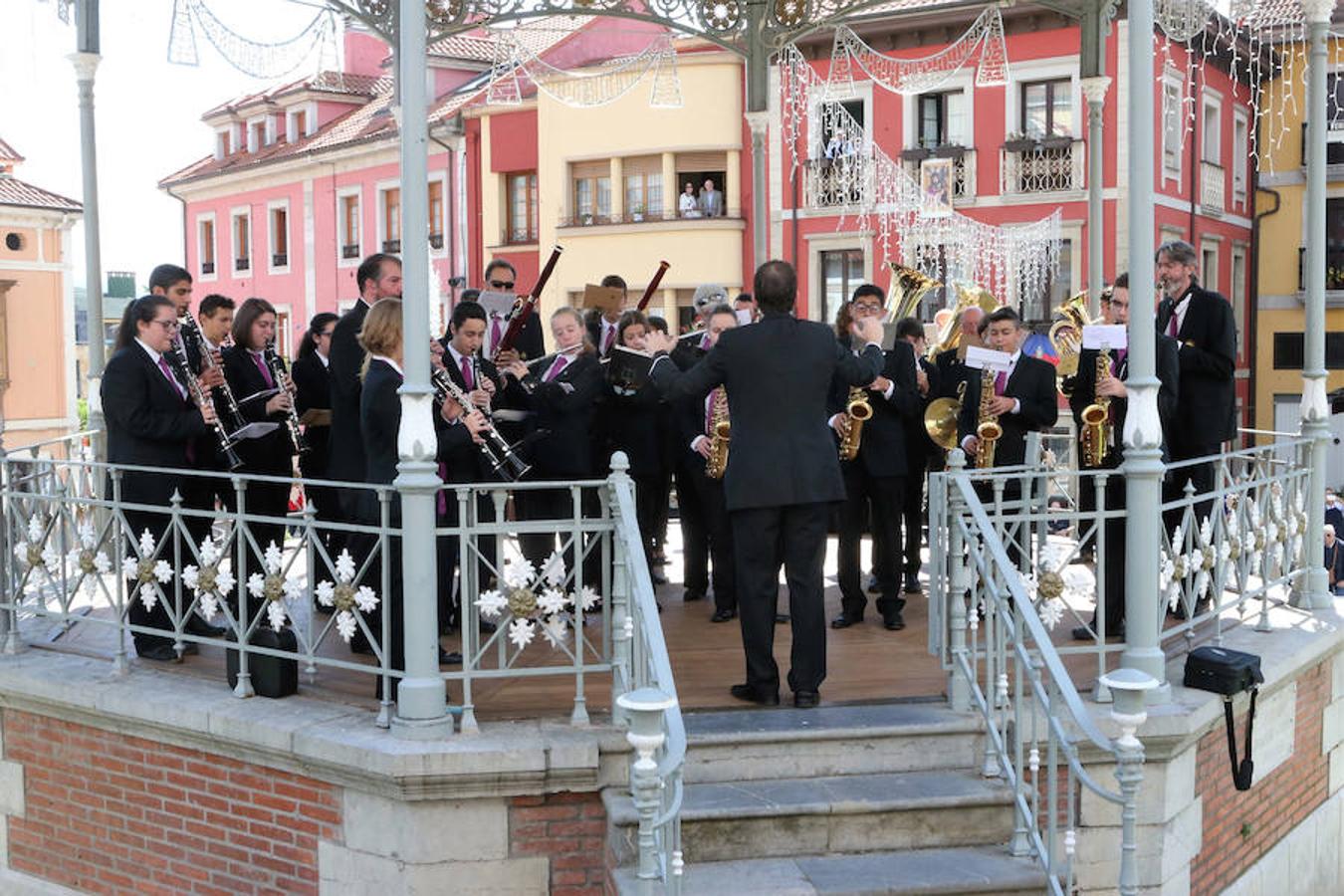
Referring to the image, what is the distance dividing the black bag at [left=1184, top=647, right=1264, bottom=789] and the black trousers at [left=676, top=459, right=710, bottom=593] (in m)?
Answer: 3.18

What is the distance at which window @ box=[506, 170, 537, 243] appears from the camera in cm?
3416

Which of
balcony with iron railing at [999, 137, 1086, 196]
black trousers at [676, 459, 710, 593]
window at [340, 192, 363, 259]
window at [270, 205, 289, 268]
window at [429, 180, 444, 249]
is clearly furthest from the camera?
window at [270, 205, 289, 268]

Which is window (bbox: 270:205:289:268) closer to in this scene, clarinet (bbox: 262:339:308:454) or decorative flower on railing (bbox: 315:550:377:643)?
clarinet (bbox: 262:339:308:454)

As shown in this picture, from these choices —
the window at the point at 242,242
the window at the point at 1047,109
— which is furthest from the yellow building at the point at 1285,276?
the window at the point at 242,242

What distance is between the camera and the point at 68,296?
35469mm

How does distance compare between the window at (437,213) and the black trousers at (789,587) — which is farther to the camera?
the window at (437,213)

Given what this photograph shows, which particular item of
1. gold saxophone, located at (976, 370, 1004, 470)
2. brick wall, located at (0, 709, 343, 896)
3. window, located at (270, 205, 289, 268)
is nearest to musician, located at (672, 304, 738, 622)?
gold saxophone, located at (976, 370, 1004, 470)

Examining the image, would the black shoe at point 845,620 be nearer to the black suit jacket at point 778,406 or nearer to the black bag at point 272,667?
the black suit jacket at point 778,406

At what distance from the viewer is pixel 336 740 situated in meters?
5.96

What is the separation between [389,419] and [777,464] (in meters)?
1.75

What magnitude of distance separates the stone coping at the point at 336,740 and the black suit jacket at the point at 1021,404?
3.37m

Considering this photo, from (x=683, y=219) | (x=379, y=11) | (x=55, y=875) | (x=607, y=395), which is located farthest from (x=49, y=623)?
(x=683, y=219)

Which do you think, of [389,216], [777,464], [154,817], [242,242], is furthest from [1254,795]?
[242,242]

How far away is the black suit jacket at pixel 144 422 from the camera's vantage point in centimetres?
731
